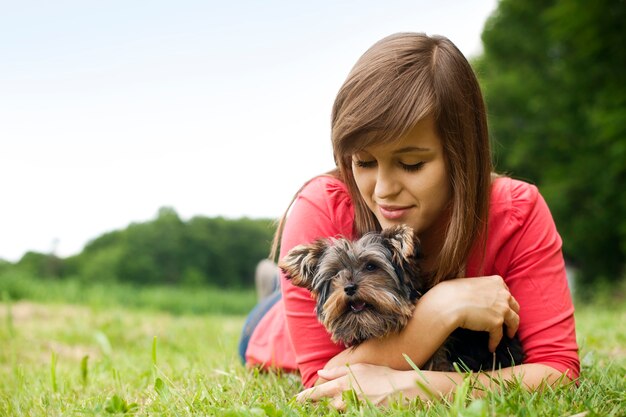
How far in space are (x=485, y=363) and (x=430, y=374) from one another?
0.53 metres

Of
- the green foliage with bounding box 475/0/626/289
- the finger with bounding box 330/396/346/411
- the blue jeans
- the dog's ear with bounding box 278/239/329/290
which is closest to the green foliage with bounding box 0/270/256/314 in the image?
the blue jeans

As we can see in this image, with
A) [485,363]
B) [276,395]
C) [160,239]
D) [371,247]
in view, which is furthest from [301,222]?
[160,239]

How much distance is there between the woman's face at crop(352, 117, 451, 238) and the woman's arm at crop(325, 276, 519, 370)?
1.30 ft

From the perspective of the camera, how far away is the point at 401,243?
2883 mm

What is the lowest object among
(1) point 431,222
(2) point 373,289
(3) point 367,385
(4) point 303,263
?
(3) point 367,385

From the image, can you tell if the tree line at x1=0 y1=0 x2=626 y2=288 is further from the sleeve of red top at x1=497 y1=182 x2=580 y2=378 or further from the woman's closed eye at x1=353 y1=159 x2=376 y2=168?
the woman's closed eye at x1=353 y1=159 x2=376 y2=168

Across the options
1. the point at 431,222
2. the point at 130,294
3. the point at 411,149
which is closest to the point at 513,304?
the point at 431,222

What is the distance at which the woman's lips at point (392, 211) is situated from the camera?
3.02 meters

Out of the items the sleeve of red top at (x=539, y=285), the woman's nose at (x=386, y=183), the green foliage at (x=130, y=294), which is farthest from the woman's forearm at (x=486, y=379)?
the green foliage at (x=130, y=294)

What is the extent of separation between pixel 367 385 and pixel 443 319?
0.46 m

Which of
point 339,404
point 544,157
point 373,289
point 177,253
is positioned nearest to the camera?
point 339,404

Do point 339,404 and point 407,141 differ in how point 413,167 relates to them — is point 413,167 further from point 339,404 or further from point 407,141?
point 339,404

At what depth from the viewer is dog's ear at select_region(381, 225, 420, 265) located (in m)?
2.85

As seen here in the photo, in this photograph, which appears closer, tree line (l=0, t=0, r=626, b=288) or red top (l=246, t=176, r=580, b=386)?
red top (l=246, t=176, r=580, b=386)
